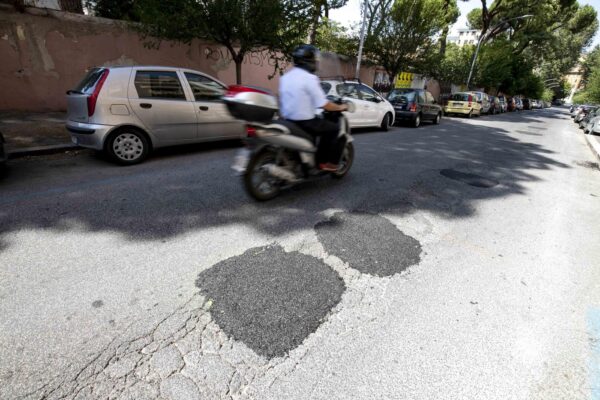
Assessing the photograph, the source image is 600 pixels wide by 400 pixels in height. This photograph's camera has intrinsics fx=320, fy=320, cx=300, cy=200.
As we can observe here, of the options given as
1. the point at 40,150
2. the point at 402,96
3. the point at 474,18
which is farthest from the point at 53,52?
the point at 474,18

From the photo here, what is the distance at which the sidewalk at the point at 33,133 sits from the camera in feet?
19.4

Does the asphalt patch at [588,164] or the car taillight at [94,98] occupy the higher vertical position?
the car taillight at [94,98]

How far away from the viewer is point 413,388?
1.88m

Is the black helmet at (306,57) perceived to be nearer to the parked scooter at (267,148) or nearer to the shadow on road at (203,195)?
the parked scooter at (267,148)

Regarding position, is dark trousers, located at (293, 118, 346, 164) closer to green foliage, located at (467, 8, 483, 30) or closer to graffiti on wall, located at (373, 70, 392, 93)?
graffiti on wall, located at (373, 70, 392, 93)

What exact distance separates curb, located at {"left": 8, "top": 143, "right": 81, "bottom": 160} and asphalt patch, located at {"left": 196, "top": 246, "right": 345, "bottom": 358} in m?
5.27

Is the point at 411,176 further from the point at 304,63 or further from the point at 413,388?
the point at 413,388

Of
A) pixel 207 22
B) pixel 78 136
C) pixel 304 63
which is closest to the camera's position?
pixel 304 63

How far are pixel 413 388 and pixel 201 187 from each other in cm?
367

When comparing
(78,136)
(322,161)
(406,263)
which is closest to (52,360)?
(406,263)

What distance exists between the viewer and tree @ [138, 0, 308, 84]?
28.9ft

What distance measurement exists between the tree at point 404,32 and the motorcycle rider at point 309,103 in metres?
16.7

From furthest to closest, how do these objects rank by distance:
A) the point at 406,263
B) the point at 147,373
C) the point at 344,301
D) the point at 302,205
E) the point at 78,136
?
the point at 78,136, the point at 302,205, the point at 406,263, the point at 344,301, the point at 147,373

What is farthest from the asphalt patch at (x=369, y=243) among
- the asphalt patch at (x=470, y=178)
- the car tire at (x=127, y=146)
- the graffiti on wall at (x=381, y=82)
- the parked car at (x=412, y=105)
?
→ the graffiti on wall at (x=381, y=82)
